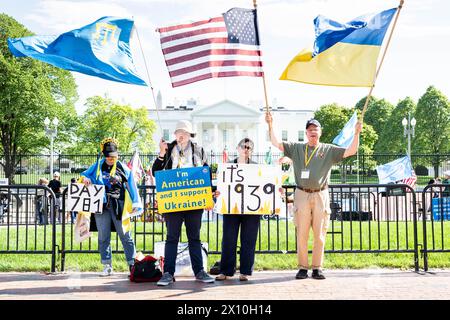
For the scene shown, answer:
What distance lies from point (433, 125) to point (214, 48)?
175 ft

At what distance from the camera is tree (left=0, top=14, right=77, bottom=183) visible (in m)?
41.2

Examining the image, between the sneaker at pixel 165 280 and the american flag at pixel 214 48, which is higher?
the american flag at pixel 214 48

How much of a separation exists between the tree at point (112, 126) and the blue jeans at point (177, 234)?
41971mm

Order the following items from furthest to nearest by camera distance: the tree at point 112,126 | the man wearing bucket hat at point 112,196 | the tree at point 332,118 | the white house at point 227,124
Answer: the white house at point 227,124 → the tree at point 332,118 → the tree at point 112,126 → the man wearing bucket hat at point 112,196

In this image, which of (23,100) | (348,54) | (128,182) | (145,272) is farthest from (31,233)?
(23,100)

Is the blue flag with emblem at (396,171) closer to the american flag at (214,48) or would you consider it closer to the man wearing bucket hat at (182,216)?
the american flag at (214,48)

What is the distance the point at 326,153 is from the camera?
7.76 metres

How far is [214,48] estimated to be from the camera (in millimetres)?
8305

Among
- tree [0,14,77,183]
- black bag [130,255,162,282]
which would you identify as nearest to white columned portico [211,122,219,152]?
tree [0,14,77,183]

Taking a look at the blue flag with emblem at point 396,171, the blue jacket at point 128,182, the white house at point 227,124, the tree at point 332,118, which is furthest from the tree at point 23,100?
the white house at point 227,124

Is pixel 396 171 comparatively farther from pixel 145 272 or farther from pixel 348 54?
pixel 145 272

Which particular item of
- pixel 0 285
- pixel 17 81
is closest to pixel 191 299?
pixel 0 285

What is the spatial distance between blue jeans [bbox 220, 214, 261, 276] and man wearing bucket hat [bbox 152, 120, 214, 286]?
0.40 m

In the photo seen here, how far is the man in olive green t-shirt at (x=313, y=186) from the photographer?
7.71 metres
